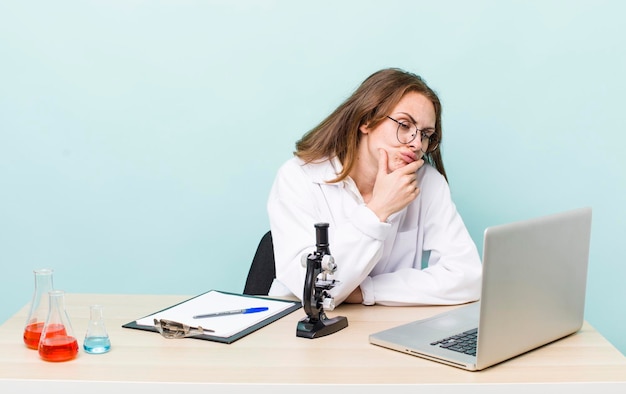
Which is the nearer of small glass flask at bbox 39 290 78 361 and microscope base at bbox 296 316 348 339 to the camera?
small glass flask at bbox 39 290 78 361

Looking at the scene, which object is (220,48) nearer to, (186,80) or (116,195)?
(186,80)

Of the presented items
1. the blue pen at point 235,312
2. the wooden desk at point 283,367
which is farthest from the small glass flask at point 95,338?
the blue pen at point 235,312

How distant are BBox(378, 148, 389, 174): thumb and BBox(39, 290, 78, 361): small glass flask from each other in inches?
39.2

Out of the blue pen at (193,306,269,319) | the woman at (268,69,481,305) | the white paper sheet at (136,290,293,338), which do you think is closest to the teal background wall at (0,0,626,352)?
the woman at (268,69,481,305)

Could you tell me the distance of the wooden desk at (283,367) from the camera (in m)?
1.48

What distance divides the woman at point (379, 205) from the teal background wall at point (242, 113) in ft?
1.92

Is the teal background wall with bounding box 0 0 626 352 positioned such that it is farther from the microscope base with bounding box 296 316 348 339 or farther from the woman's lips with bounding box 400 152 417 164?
the microscope base with bounding box 296 316 348 339

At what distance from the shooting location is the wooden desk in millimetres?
1481

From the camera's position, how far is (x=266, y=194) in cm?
312

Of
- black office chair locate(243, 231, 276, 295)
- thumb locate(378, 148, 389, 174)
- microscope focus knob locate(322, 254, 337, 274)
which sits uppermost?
Result: thumb locate(378, 148, 389, 174)

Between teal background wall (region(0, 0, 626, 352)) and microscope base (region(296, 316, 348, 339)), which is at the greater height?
teal background wall (region(0, 0, 626, 352))

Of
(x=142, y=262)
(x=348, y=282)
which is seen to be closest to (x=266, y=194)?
(x=142, y=262)

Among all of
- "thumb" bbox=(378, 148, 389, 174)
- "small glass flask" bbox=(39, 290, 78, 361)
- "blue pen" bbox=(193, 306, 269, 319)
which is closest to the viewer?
"small glass flask" bbox=(39, 290, 78, 361)

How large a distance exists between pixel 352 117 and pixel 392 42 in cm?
69
